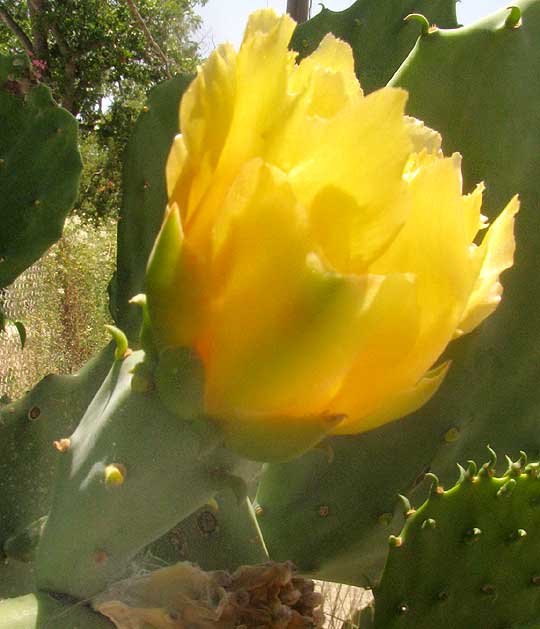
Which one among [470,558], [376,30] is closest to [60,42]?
[376,30]

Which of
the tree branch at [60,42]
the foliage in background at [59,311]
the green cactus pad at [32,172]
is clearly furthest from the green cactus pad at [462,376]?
the tree branch at [60,42]

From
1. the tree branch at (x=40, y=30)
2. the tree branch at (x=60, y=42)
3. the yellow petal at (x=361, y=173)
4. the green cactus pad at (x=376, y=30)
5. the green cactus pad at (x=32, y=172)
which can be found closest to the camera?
the yellow petal at (x=361, y=173)

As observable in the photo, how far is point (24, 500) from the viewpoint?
0.64 m

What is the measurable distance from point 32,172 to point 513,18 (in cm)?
90

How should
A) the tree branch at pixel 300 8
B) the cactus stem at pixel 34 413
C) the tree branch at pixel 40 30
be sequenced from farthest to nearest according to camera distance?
the tree branch at pixel 40 30 < the tree branch at pixel 300 8 < the cactus stem at pixel 34 413

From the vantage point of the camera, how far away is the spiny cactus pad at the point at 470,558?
512 mm

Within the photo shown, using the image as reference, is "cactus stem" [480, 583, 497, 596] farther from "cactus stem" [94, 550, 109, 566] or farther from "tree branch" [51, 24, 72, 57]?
"tree branch" [51, 24, 72, 57]

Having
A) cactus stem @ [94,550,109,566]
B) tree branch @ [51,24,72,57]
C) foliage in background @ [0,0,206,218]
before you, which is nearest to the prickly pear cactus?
cactus stem @ [94,550,109,566]

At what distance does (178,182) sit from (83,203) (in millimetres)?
7753

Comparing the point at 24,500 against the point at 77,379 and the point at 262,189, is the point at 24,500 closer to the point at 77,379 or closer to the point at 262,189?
the point at 77,379

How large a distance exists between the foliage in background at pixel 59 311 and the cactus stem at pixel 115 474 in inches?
168

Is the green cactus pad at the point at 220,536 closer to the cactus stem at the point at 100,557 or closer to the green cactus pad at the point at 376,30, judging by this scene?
the cactus stem at the point at 100,557

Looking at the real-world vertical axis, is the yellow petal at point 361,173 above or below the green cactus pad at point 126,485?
above

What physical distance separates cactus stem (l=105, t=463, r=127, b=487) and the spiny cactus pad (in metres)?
0.24
